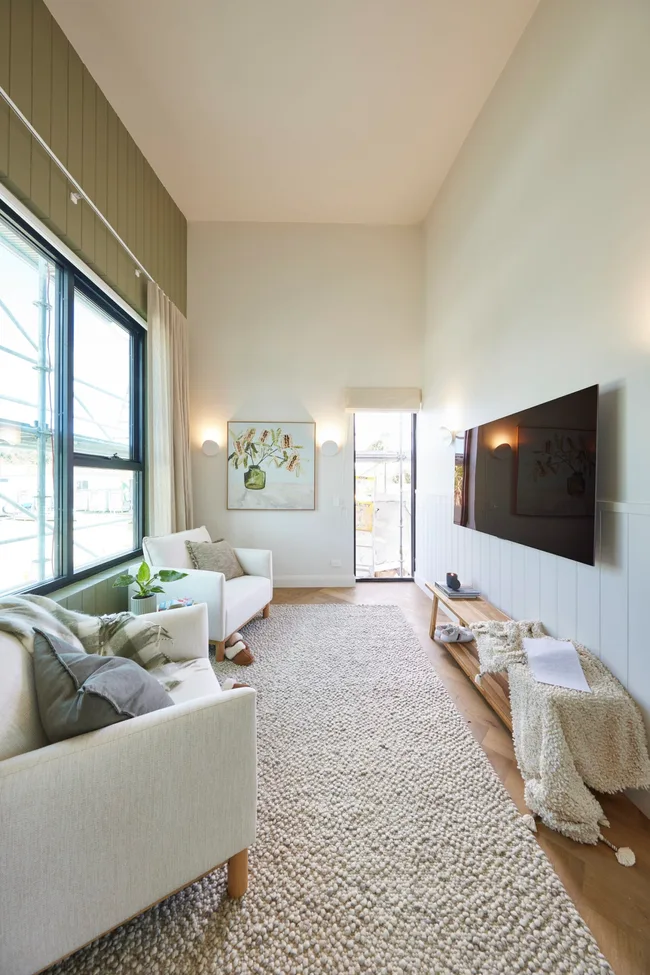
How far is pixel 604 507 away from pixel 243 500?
311 cm

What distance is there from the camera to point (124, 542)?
9.59ft

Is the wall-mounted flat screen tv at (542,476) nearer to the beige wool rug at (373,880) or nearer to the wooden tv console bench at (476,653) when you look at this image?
the wooden tv console bench at (476,653)

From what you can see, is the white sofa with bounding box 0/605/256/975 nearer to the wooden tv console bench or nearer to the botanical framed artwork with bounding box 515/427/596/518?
the wooden tv console bench

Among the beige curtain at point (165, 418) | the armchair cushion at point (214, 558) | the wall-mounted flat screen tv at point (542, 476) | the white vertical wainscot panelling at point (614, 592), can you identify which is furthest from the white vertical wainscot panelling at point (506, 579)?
the beige curtain at point (165, 418)

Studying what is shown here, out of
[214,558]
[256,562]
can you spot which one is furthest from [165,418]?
[256,562]

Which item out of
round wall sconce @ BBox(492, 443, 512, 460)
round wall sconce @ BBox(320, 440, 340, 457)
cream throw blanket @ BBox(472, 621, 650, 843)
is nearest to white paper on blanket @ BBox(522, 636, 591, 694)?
cream throw blanket @ BBox(472, 621, 650, 843)

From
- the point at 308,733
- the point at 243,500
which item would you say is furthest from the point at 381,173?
the point at 308,733

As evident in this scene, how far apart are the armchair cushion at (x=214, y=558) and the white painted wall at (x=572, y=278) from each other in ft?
5.99

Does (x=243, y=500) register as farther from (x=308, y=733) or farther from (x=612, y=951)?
(x=612, y=951)

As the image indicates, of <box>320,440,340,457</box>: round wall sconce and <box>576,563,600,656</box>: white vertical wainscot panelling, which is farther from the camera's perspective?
<box>320,440,340,457</box>: round wall sconce

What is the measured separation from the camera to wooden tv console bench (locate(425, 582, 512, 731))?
1754 mm

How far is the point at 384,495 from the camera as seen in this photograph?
4277 mm

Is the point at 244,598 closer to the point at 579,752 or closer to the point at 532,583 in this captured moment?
the point at 532,583

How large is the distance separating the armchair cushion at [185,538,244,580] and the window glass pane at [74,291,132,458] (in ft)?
3.04
